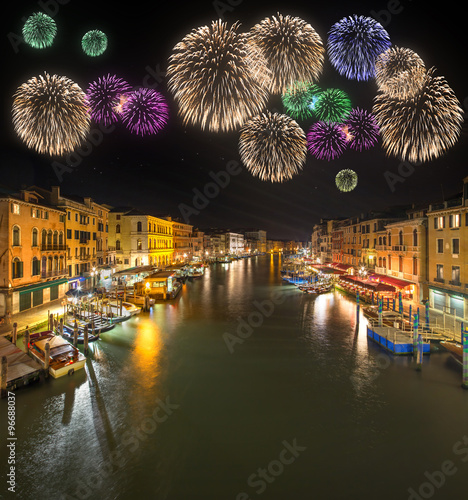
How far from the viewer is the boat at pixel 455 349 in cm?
1887

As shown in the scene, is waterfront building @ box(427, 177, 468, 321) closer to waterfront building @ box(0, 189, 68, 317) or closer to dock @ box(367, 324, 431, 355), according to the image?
dock @ box(367, 324, 431, 355)

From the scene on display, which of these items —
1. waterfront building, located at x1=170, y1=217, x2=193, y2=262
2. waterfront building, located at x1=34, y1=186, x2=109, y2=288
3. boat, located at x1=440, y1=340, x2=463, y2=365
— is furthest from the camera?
waterfront building, located at x1=170, y1=217, x2=193, y2=262

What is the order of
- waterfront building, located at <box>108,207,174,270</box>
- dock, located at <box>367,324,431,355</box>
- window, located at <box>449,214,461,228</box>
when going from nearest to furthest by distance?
dock, located at <box>367,324,431,355</box>
window, located at <box>449,214,461,228</box>
waterfront building, located at <box>108,207,174,270</box>

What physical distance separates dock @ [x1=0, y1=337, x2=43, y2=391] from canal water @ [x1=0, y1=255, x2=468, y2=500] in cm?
54

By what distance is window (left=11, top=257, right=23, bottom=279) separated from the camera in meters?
26.4

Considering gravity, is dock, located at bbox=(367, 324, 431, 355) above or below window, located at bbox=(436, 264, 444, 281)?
below

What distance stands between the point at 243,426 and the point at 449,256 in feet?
85.4

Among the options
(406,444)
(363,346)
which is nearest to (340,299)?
(363,346)

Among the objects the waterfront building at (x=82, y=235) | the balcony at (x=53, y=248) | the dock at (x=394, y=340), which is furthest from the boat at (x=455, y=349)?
the waterfront building at (x=82, y=235)

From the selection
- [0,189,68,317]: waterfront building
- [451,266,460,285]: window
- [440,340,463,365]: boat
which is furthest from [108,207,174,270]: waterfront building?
[440,340,463,365]: boat

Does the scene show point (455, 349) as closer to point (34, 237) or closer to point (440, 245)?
point (440, 245)

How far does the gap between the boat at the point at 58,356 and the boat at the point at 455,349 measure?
77.6 feet

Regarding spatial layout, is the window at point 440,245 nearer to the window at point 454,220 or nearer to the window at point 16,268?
the window at point 454,220

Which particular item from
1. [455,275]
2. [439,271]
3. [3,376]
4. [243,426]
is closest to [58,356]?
[3,376]
